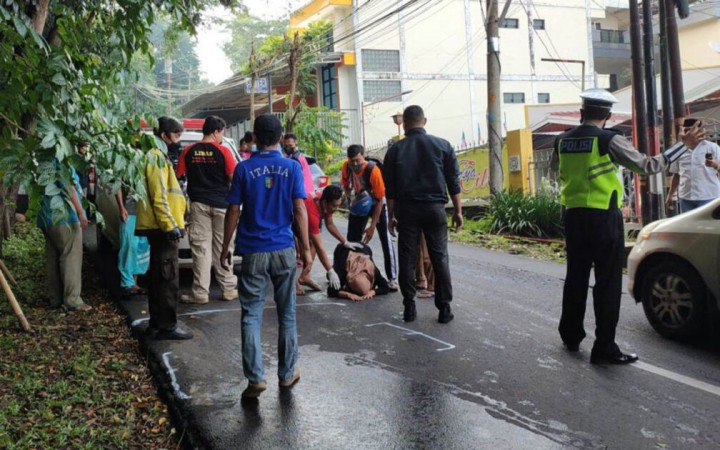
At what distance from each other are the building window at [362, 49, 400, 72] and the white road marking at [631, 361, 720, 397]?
24903mm

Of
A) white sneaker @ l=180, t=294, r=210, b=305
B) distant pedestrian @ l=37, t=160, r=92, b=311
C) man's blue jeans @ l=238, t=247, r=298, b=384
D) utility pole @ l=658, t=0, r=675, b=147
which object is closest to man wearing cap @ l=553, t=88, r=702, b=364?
man's blue jeans @ l=238, t=247, r=298, b=384

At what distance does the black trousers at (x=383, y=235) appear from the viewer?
26.3 feet

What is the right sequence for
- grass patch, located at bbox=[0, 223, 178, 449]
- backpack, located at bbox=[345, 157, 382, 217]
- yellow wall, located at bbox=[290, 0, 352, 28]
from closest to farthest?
grass patch, located at bbox=[0, 223, 178, 449], backpack, located at bbox=[345, 157, 382, 217], yellow wall, located at bbox=[290, 0, 352, 28]

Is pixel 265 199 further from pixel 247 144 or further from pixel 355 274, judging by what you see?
pixel 247 144

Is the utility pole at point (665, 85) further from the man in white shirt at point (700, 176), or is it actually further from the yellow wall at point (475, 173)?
the yellow wall at point (475, 173)

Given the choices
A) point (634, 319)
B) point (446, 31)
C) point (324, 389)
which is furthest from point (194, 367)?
point (446, 31)

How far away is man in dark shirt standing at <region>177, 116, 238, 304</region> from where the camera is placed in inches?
287

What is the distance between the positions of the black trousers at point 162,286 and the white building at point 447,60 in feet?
73.2

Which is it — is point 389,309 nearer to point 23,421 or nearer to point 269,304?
point 269,304

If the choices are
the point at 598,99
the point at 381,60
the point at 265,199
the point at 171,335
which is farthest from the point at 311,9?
the point at 265,199

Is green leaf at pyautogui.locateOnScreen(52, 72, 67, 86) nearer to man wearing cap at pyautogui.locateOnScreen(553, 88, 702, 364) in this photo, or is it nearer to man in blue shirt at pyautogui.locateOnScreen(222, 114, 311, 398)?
man in blue shirt at pyautogui.locateOnScreen(222, 114, 311, 398)

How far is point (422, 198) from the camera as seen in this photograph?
21.2ft

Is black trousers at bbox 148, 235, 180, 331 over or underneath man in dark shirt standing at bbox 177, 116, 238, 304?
underneath

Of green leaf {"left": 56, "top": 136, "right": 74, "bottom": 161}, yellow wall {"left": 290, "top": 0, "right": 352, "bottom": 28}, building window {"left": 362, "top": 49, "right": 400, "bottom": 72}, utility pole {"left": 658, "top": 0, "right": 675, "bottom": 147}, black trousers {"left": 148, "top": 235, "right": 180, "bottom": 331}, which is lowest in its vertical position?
black trousers {"left": 148, "top": 235, "right": 180, "bottom": 331}
